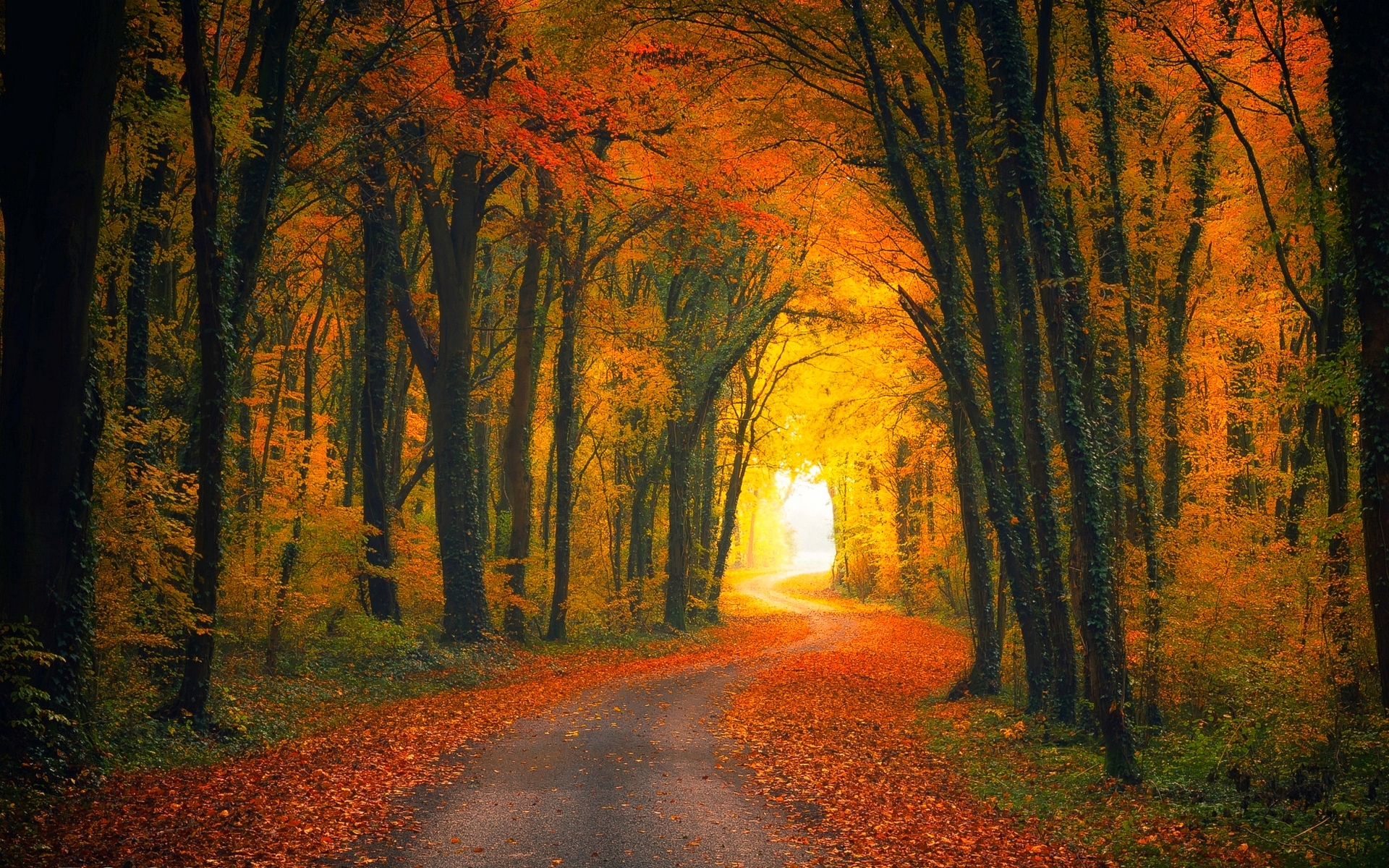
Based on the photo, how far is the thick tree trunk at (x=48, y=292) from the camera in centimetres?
802

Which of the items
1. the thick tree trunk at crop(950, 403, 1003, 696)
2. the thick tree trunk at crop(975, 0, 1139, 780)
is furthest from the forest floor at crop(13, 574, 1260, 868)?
the thick tree trunk at crop(975, 0, 1139, 780)

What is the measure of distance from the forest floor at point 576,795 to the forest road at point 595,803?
0.03 m

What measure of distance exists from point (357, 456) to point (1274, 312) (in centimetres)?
2522

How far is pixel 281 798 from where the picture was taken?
786cm

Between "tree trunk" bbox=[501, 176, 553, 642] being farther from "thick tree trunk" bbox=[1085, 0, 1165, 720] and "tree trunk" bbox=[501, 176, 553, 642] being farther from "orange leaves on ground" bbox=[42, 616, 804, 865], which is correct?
"thick tree trunk" bbox=[1085, 0, 1165, 720]

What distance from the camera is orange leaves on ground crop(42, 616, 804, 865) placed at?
6379 mm

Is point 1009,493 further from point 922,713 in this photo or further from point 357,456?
point 357,456

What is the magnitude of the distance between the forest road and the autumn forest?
0.09 metres

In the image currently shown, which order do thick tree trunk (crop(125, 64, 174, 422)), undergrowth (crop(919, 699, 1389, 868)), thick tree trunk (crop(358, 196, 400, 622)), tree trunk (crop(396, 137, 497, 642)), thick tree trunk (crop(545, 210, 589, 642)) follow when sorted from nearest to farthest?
1. undergrowth (crop(919, 699, 1389, 868))
2. thick tree trunk (crop(125, 64, 174, 422))
3. thick tree trunk (crop(358, 196, 400, 622))
4. tree trunk (crop(396, 137, 497, 642))
5. thick tree trunk (crop(545, 210, 589, 642))

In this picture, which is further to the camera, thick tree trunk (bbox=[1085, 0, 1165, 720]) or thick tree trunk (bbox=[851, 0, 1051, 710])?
thick tree trunk (bbox=[851, 0, 1051, 710])

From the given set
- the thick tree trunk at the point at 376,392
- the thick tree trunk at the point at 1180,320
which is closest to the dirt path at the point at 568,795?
the thick tree trunk at the point at 376,392

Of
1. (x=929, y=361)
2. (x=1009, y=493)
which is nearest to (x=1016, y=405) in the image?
(x=1009, y=493)

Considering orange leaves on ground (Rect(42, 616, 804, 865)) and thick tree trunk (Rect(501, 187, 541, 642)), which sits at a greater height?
thick tree trunk (Rect(501, 187, 541, 642))

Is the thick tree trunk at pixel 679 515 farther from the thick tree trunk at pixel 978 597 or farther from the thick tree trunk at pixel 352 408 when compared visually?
the thick tree trunk at pixel 978 597
